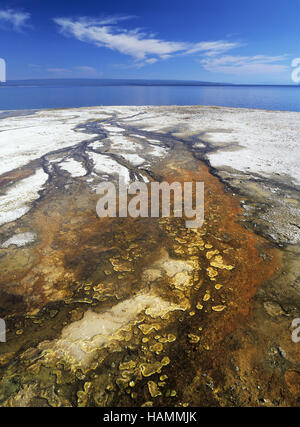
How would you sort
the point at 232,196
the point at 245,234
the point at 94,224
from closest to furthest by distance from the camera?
the point at 245,234 < the point at 94,224 < the point at 232,196

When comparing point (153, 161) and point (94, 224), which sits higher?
point (153, 161)

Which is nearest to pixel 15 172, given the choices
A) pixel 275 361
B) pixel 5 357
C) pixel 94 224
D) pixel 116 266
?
pixel 94 224

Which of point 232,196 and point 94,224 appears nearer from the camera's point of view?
point 94,224

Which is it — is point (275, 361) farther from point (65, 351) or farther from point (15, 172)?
point (15, 172)
